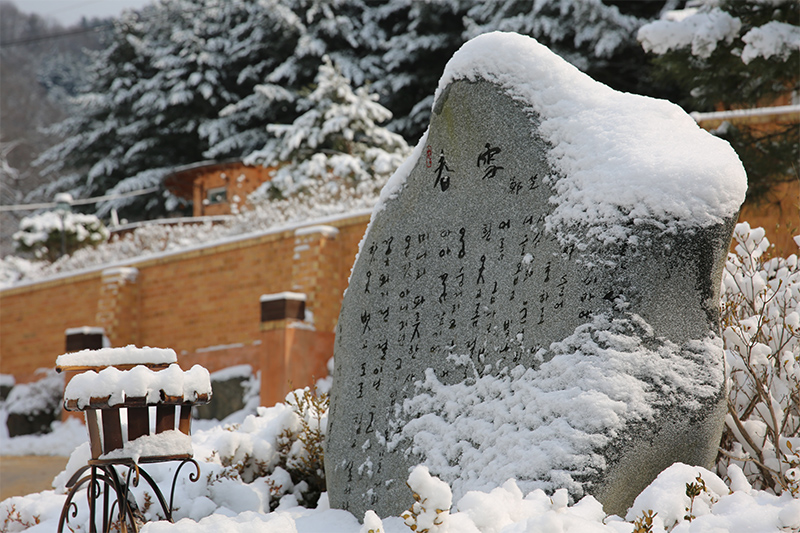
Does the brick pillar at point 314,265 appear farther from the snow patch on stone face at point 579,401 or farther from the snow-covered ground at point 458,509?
the snow patch on stone face at point 579,401

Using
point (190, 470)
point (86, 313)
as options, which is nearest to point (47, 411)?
point (86, 313)

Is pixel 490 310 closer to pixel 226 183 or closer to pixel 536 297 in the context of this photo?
pixel 536 297

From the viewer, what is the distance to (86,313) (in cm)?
1270

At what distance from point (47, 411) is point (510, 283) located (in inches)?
457

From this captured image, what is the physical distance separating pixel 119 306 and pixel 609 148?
1032 centimetres

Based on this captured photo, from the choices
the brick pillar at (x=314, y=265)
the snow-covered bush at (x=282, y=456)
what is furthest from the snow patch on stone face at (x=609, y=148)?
the brick pillar at (x=314, y=265)

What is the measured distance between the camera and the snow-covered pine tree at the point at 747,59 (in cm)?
706

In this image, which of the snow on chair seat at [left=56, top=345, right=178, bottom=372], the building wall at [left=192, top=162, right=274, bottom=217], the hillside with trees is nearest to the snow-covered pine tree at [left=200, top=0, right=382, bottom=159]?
the hillside with trees

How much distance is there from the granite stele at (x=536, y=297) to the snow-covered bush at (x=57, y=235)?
15.0 meters

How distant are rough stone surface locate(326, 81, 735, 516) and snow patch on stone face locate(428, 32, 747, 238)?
7cm

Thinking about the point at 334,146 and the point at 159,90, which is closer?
the point at 334,146

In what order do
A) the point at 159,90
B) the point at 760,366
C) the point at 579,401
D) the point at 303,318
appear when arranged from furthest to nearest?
the point at 159,90 → the point at 303,318 → the point at 760,366 → the point at 579,401

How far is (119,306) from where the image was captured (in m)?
11.5

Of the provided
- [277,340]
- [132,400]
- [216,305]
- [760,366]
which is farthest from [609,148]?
[216,305]
